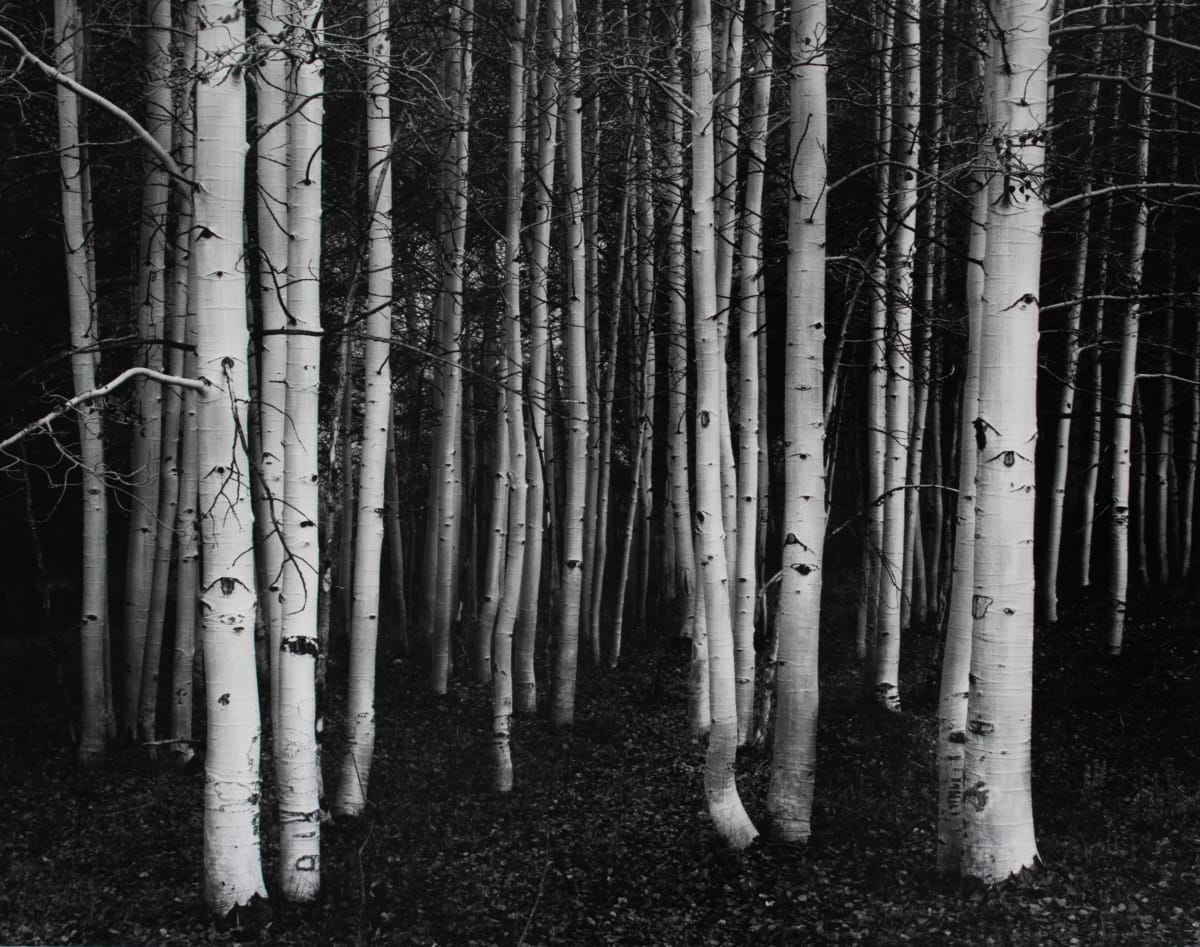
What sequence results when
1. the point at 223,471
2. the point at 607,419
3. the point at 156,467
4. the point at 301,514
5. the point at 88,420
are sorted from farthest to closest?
the point at 607,419 < the point at 156,467 < the point at 88,420 < the point at 301,514 < the point at 223,471

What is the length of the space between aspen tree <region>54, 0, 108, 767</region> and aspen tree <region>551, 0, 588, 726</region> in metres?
4.53

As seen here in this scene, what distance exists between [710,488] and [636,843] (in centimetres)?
283

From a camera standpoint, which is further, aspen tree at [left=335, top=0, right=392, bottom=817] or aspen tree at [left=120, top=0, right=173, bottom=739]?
Answer: aspen tree at [left=120, top=0, right=173, bottom=739]

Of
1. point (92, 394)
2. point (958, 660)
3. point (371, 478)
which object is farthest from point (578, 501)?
point (92, 394)

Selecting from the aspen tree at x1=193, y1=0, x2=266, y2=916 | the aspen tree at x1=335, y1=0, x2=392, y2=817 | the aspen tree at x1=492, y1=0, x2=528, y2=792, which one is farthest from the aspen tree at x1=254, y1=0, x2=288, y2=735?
the aspen tree at x1=492, y1=0, x2=528, y2=792

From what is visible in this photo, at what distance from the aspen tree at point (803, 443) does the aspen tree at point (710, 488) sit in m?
0.34

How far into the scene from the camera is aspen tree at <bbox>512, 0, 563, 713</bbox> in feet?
32.6

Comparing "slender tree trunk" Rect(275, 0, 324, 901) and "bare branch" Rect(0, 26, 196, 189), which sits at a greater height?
"bare branch" Rect(0, 26, 196, 189)

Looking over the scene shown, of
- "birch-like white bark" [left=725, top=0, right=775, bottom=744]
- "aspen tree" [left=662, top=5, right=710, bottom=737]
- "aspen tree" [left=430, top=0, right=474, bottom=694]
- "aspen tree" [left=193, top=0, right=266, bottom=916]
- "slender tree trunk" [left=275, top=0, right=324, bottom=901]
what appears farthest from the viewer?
"aspen tree" [left=430, top=0, right=474, bottom=694]

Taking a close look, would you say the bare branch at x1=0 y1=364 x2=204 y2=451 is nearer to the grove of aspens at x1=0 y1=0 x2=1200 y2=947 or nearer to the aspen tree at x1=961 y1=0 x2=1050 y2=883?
the grove of aspens at x1=0 y1=0 x2=1200 y2=947

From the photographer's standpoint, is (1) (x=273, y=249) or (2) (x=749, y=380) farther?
(2) (x=749, y=380)

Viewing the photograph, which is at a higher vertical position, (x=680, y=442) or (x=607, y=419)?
(x=607, y=419)

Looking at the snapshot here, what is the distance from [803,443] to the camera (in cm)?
656

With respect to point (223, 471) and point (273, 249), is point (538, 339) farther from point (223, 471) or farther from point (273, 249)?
point (223, 471)
